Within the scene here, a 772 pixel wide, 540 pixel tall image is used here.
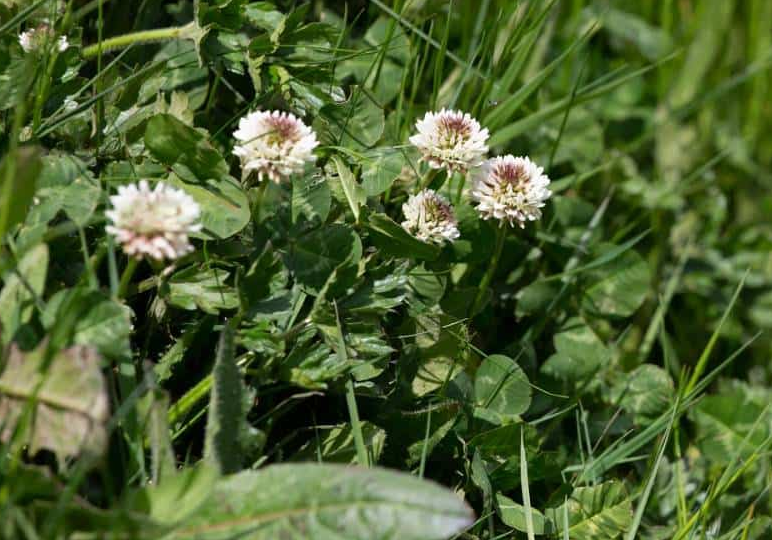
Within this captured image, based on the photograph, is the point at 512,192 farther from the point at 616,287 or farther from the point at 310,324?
the point at 616,287

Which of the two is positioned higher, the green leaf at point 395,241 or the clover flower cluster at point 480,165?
the clover flower cluster at point 480,165

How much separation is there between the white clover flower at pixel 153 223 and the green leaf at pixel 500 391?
643 millimetres

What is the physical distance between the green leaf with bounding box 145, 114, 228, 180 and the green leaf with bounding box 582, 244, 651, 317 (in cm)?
91

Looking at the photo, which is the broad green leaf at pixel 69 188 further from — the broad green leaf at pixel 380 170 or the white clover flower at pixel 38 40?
the broad green leaf at pixel 380 170

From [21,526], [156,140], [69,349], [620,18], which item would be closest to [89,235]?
[156,140]

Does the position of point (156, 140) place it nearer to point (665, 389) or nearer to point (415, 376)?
point (415, 376)

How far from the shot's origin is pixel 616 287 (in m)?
2.14

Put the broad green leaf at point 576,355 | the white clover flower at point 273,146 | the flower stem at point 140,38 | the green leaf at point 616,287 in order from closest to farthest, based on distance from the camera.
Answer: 1. the white clover flower at point 273,146
2. the flower stem at point 140,38
3. the broad green leaf at point 576,355
4. the green leaf at point 616,287

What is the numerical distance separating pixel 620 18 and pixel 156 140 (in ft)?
6.66

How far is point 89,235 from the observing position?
59.5 inches

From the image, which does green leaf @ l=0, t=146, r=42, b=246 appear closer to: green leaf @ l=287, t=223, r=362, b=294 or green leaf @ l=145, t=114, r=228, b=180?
green leaf @ l=145, t=114, r=228, b=180

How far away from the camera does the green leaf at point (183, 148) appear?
1498mm

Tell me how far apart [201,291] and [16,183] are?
0.33m

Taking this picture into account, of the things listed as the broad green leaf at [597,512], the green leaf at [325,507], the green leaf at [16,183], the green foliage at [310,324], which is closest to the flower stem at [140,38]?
the green foliage at [310,324]
